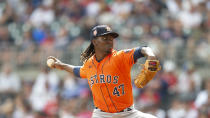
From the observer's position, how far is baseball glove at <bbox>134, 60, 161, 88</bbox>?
4590 mm

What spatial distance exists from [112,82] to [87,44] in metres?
6.45

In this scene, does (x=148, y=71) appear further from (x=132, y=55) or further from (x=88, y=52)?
(x=88, y=52)

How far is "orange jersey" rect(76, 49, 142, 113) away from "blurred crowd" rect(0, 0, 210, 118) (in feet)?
14.3

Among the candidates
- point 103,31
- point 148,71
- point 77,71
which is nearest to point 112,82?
point 103,31

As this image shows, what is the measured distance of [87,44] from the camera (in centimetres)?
1172

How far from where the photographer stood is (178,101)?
9.81 m

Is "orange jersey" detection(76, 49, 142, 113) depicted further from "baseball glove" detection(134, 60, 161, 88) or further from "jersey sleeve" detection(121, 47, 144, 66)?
"baseball glove" detection(134, 60, 161, 88)

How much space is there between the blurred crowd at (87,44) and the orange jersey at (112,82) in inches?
171

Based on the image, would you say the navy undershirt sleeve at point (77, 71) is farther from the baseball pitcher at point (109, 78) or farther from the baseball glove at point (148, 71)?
the baseball glove at point (148, 71)

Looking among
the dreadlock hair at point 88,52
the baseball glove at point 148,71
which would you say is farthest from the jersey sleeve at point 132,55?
the dreadlock hair at point 88,52

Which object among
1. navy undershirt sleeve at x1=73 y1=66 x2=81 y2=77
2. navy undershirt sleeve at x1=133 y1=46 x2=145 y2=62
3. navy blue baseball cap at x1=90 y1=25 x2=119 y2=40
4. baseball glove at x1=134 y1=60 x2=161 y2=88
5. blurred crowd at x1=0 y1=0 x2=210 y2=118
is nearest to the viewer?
baseball glove at x1=134 y1=60 x2=161 y2=88

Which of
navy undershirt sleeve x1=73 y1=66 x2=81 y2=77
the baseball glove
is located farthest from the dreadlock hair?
the baseball glove

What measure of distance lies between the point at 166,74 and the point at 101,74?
5032 mm

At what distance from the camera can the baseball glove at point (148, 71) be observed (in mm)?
4590
